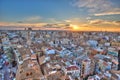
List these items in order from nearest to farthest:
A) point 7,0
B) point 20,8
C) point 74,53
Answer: point 7,0 < point 20,8 < point 74,53

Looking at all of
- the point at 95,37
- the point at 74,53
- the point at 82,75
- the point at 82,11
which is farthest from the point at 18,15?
the point at 95,37

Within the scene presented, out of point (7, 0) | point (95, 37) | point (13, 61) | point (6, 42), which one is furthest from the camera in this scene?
point (95, 37)

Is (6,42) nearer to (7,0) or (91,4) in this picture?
(7,0)

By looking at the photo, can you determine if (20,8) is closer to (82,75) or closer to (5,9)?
(5,9)

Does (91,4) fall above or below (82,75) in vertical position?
above

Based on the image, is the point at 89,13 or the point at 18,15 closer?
the point at 18,15

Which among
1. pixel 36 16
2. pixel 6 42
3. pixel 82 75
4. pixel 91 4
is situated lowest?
pixel 82 75
